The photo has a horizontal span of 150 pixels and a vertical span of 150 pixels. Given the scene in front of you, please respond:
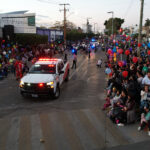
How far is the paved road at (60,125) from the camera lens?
20.3ft

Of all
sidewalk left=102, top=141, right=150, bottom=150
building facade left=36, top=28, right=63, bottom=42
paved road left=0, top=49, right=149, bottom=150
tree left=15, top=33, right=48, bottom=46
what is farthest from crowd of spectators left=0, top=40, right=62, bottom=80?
building facade left=36, top=28, right=63, bottom=42

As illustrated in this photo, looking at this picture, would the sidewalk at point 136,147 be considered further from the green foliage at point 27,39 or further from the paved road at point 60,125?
the green foliage at point 27,39

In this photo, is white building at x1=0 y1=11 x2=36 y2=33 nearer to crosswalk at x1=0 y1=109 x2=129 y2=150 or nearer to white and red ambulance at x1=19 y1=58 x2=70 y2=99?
white and red ambulance at x1=19 y1=58 x2=70 y2=99

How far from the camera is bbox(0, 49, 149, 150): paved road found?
6.18 m

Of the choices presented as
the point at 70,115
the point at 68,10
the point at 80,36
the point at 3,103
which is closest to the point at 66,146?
the point at 70,115

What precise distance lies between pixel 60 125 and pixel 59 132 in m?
0.56

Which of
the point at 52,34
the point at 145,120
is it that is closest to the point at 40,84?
the point at 145,120

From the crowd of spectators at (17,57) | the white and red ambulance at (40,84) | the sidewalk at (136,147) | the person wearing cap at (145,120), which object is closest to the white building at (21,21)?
the crowd of spectators at (17,57)

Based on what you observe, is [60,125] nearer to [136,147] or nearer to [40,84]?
[136,147]

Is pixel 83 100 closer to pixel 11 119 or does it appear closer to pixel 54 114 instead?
pixel 54 114

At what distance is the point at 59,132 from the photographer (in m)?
6.89

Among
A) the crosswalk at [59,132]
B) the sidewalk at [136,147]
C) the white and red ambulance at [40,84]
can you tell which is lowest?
the sidewalk at [136,147]

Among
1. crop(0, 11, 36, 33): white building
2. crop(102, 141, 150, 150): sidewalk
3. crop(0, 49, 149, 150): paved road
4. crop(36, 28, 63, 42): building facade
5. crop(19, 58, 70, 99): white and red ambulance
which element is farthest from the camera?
crop(36, 28, 63, 42): building facade

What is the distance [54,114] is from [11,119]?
171 centimetres
